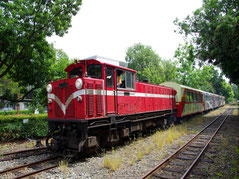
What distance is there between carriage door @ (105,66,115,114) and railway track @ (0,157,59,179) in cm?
279

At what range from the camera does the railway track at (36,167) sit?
530 cm

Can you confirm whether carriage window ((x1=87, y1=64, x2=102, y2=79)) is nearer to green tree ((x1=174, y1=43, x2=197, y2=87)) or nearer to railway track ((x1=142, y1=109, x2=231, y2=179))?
railway track ((x1=142, y1=109, x2=231, y2=179))

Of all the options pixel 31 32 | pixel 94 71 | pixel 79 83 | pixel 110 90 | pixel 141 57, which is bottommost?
pixel 110 90

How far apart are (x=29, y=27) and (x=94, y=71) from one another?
5.35 meters

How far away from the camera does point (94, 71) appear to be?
710 cm

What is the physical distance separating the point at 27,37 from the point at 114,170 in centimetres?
824

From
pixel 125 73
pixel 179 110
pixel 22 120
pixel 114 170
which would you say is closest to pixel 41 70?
pixel 22 120

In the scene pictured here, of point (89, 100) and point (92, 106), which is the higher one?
point (89, 100)

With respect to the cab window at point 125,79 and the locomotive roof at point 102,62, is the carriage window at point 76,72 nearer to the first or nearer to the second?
the locomotive roof at point 102,62

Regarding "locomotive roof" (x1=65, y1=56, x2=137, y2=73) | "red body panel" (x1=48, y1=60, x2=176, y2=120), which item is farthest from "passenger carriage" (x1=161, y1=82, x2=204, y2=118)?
"locomotive roof" (x1=65, y1=56, x2=137, y2=73)

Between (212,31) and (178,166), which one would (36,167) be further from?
(212,31)

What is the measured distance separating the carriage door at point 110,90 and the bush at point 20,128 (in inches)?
207

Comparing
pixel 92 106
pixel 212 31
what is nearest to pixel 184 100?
pixel 212 31

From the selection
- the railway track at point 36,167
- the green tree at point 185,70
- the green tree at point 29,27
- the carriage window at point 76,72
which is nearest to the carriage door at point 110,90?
the carriage window at point 76,72
